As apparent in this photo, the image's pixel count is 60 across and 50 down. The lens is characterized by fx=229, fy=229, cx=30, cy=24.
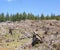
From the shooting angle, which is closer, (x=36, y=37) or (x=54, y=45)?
(x=54, y=45)

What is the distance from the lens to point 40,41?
35656 mm

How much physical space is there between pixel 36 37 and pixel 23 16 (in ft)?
364

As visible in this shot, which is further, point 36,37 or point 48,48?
point 36,37

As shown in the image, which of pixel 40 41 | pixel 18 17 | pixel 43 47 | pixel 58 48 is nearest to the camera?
pixel 58 48

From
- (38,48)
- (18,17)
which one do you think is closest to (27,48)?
(38,48)

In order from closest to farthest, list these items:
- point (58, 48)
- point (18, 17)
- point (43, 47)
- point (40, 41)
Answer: point (58, 48), point (43, 47), point (40, 41), point (18, 17)

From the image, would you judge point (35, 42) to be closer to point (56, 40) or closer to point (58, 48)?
point (56, 40)

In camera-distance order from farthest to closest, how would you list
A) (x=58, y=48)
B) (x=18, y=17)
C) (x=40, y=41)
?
(x=18, y=17)
(x=40, y=41)
(x=58, y=48)

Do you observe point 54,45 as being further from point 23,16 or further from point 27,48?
point 23,16

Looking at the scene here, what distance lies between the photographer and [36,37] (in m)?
36.3

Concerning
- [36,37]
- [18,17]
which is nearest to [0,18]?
[18,17]

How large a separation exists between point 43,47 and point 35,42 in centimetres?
334

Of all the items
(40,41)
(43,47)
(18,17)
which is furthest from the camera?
(18,17)

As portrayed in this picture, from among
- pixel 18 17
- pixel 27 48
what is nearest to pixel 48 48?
pixel 27 48
